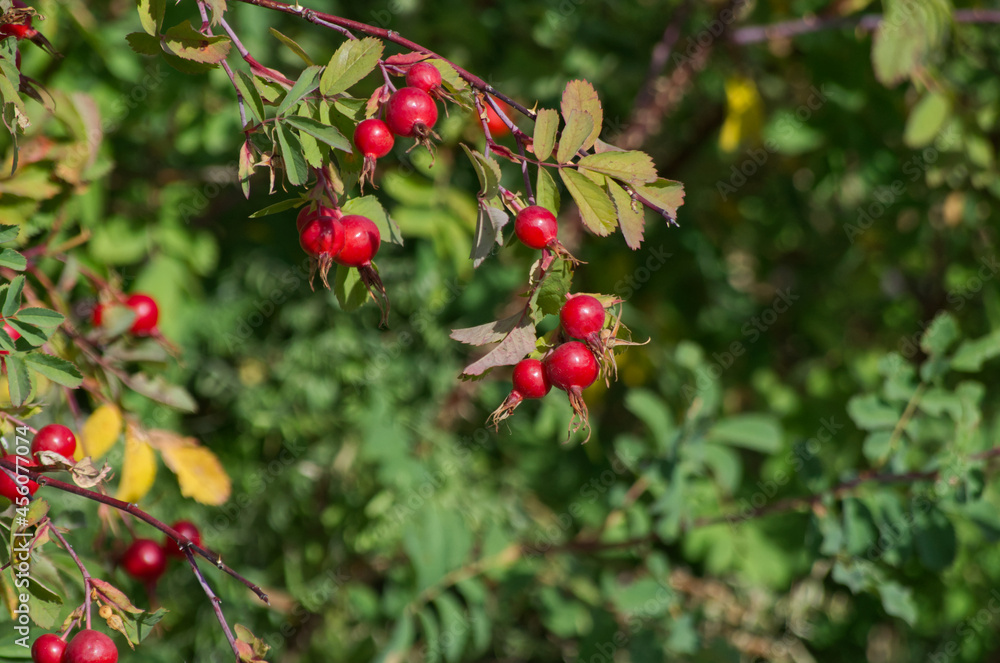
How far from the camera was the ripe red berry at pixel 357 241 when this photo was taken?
0.73 metres

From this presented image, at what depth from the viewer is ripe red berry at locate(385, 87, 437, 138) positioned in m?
0.71

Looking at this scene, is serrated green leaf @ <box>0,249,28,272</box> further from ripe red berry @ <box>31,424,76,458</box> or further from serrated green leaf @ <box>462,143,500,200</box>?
serrated green leaf @ <box>462,143,500,200</box>

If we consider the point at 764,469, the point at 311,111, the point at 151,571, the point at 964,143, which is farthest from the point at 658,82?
the point at 151,571

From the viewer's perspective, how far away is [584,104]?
76 centimetres

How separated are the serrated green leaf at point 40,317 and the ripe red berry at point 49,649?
305 millimetres

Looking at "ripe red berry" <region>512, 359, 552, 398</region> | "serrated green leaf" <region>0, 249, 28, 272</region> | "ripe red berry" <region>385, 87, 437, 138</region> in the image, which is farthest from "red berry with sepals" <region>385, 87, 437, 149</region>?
"serrated green leaf" <region>0, 249, 28, 272</region>

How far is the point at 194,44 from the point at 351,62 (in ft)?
0.48

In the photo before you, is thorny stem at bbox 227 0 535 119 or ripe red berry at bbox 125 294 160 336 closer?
thorny stem at bbox 227 0 535 119

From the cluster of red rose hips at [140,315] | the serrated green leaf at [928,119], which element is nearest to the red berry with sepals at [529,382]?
the cluster of red rose hips at [140,315]

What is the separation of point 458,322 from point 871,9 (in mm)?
1209

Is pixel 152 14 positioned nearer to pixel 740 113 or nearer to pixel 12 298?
pixel 12 298

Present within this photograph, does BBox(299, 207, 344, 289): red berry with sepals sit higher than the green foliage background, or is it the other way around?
BBox(299, 207, 344, 289): red berry with sepals

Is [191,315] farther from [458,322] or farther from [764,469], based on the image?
[764,469]

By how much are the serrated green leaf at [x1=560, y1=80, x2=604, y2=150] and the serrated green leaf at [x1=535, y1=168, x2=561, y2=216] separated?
45 millimetres
